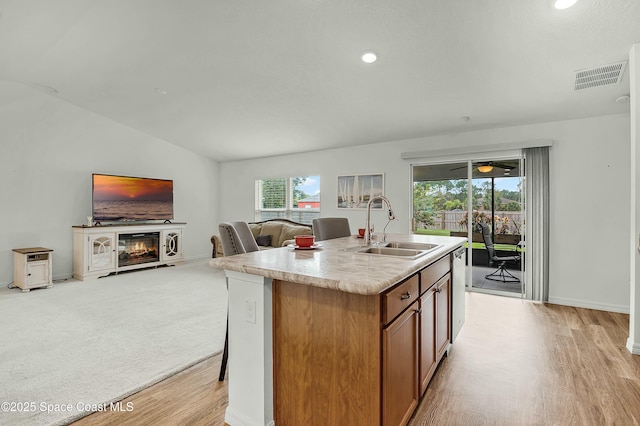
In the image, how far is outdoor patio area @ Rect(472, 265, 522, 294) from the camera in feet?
14.5

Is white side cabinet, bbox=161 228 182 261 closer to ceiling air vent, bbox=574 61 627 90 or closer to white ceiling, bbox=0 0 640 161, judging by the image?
white ceiling, bbox=0 0 640 161

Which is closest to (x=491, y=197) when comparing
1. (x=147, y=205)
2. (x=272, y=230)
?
(x=272, y=230)

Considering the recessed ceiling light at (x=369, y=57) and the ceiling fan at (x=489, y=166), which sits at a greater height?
the recessed ceiling light at (x=369, y=57)

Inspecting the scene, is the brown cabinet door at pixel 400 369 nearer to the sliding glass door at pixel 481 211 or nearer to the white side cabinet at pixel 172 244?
the sliding glass door at pixel 481 211

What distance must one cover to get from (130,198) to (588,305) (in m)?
7.18

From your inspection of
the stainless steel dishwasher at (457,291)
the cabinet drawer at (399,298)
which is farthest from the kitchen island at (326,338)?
the stainless steel dishwasher at (457,291)

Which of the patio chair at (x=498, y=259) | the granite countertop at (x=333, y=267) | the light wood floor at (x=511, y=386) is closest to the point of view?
the granite countertop at (x=333, y=267)

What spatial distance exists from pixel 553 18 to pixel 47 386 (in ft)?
14.1

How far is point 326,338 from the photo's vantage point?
143cm

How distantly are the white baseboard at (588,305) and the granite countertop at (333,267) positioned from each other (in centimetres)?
301

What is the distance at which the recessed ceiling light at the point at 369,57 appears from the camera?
290 centimetres

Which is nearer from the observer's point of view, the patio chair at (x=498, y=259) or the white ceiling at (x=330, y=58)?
the white ceiling at (x=330, y=58)

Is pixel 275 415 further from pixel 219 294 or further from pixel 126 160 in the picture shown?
pixel 126 160

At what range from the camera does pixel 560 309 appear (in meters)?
3.72
